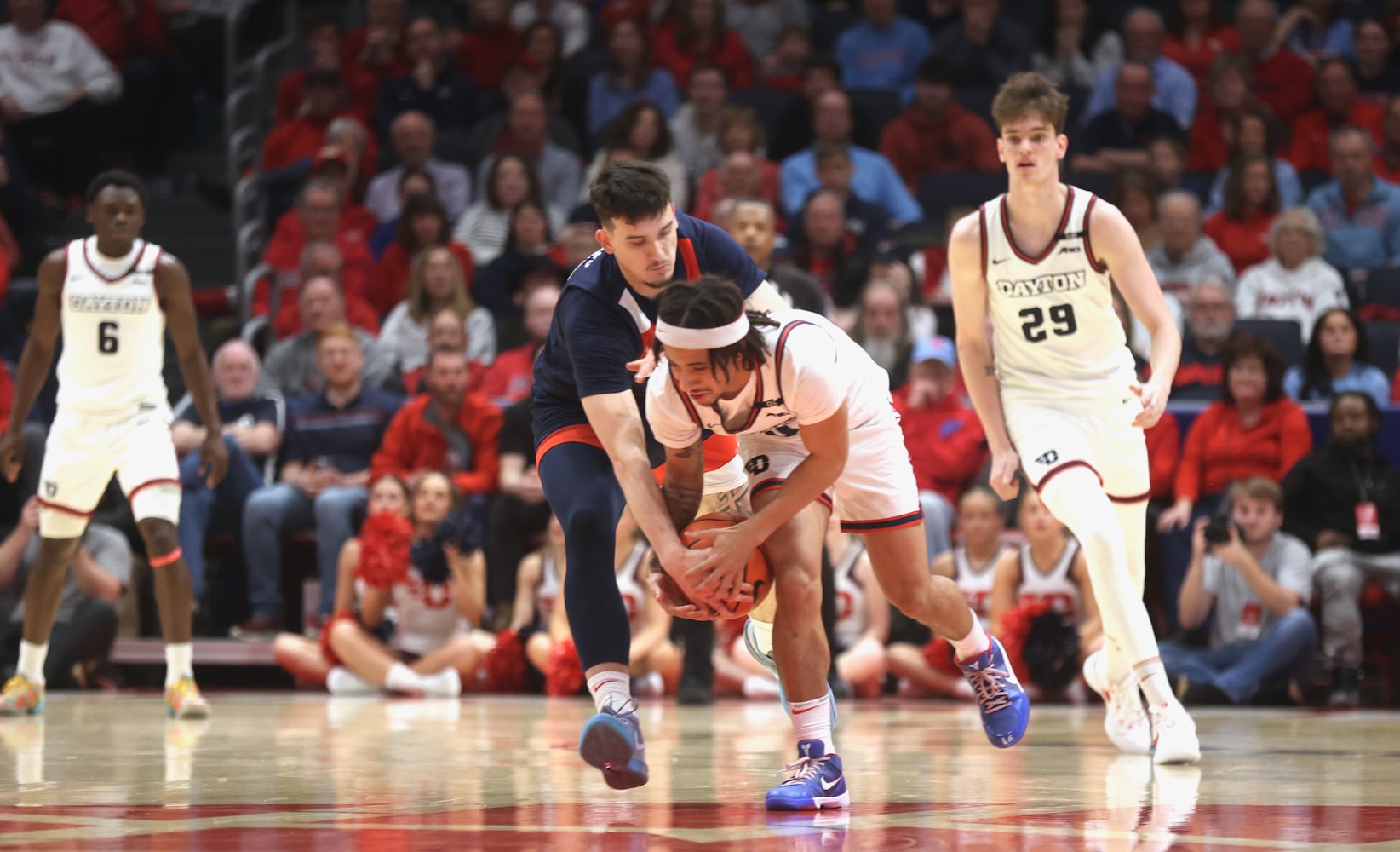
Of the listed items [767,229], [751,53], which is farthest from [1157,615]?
[751,53]

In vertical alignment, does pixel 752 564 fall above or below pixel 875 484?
below

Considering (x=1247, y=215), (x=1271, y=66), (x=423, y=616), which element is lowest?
(x=423, y=616)

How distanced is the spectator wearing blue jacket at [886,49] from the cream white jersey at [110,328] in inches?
Answer: 268

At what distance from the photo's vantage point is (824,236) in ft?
35.6

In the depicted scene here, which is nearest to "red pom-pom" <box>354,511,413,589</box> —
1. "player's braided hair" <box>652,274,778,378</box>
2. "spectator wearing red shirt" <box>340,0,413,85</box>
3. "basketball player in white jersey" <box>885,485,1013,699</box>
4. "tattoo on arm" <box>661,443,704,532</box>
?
"basketball player in white jersey" <box>885,485,1013,699</box>

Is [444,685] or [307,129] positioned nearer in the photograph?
[444,685]

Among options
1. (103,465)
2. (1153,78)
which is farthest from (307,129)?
(1153,78)

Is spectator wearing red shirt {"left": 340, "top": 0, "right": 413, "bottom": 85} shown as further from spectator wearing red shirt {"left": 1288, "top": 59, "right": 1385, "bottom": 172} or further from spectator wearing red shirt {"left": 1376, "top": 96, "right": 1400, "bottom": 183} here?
spectator wearing red shirt {"left": 1376, "top": 96, "right": 1400, "bottom": 183}

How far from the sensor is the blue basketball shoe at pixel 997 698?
514cm

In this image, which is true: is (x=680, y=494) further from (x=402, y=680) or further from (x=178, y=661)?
(x=402, y=680)

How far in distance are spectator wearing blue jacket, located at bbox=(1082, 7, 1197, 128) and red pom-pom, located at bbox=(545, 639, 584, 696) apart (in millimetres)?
5544

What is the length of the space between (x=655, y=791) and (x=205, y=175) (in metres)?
10.4

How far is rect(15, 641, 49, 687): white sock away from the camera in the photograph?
7684mm

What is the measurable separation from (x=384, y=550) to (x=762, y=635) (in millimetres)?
4534
